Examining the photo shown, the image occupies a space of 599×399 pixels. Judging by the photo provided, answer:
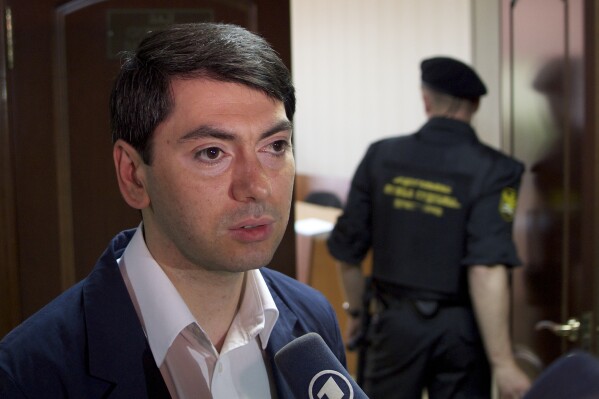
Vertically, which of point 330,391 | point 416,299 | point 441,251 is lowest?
point 416,299

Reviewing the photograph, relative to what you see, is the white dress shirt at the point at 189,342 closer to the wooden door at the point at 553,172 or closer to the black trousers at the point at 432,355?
the wooden door at the point at 553,172

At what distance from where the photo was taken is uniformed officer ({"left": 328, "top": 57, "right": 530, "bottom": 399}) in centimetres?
259

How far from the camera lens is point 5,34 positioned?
2.02 metres

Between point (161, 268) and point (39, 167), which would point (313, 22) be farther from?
point (161, 268)

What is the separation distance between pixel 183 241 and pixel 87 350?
18 centimetres

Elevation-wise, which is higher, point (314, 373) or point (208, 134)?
point (208, 134)

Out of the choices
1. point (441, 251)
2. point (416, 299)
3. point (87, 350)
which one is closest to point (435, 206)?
point (441, 251)

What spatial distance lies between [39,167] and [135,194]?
1120 mm

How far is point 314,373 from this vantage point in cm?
88

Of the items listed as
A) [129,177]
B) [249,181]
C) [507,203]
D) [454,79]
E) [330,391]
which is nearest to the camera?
[330,391]

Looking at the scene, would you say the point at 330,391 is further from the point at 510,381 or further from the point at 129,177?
the point at 510,381

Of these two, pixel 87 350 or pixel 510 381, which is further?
pixel 510 381

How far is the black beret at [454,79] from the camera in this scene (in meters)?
2.77

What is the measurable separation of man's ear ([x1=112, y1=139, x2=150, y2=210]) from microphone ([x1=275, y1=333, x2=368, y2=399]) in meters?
0.32
